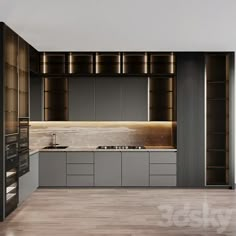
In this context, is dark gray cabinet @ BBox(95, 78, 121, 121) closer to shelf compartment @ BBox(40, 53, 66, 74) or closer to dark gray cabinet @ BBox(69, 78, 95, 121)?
dark gray cabinet @ BBox(69, 78, 95, 121)

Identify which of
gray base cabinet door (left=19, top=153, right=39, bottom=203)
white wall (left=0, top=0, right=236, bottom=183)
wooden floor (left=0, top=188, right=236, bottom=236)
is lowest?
wooden floor (left=0, top=188, right=236, bottom=236)

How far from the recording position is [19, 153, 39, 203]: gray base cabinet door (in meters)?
5.91

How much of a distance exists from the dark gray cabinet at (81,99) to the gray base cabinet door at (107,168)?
76 cm

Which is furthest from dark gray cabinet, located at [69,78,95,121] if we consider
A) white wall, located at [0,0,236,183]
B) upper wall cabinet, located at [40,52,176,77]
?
white wall, located at [0,0,236,183]

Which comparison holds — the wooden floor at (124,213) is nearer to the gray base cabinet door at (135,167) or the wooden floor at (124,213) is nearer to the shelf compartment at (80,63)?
the gray base cabinet door at (135,167)

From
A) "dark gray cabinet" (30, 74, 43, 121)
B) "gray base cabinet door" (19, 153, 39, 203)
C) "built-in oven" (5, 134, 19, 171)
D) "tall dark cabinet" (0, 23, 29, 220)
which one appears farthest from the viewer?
"dark gray cabinet" (30, 74, 43, 121)

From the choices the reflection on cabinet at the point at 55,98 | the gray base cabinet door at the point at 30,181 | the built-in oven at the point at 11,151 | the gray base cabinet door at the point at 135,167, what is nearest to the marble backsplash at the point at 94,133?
the reflection on cabinet at the point at 55,98

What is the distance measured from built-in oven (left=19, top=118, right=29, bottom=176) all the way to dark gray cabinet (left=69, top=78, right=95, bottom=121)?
4.73 feet

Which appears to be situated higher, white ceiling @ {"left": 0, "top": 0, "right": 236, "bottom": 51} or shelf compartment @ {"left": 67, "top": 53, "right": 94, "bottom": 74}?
white ceiling @ {"left": 0, "top": 0, "right": 236, "bottom": 51}

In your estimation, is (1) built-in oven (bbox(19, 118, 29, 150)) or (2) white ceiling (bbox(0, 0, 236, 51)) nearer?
(2) white ceiling (bbox(0, 0, 236, 51))

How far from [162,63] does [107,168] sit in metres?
2.20

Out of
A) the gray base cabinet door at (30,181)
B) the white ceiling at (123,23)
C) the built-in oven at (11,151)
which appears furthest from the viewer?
the gray base cabinet door at (30,181)

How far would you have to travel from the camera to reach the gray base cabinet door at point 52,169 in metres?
7.15

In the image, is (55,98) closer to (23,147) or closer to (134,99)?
(134,99)
